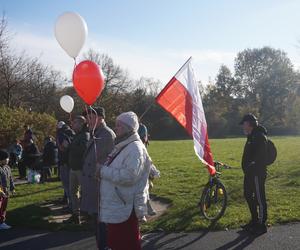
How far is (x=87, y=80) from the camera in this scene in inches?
246

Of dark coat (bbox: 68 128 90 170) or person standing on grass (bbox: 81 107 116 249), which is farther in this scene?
→ dark coat (bbox: 68 128 90 170)

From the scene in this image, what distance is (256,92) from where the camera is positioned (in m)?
66.5

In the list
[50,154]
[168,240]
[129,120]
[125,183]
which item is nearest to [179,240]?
[168,240]

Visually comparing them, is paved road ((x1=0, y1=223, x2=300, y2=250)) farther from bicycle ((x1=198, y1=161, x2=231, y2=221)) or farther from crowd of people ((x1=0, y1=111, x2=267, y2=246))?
bicycle ((x1=198, y1=161, x2=231, y2=221))

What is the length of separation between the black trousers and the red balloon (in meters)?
3.13

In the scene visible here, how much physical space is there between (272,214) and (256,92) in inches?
2357

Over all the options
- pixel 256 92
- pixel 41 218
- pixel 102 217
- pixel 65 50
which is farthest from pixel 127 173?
pixel 256 92

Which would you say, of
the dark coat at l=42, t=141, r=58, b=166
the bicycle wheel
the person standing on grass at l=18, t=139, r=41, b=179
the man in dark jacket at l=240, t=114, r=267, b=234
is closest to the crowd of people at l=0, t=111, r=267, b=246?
the man in dark jacket at l=240, t=114, r=267, b=234

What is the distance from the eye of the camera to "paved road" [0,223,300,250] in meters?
6.80

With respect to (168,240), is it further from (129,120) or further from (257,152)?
(129,120)

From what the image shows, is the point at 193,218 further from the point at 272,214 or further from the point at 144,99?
the point at 144,99

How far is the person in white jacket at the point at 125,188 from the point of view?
4559 mm

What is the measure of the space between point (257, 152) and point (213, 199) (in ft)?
5.26

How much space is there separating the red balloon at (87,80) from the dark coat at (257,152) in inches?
113
